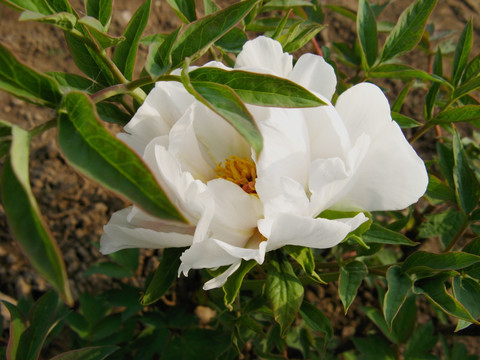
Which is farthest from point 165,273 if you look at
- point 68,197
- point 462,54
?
point 68,197

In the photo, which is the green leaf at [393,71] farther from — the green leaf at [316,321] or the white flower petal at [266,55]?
the green leaf at [316,321]

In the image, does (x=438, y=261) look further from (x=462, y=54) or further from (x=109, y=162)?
(x=109, y=162)

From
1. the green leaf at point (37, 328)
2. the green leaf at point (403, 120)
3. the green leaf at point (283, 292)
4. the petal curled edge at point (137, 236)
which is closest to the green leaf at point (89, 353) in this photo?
the green leaf at point (37, 328)

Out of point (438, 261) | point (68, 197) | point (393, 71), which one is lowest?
point (68, 197)

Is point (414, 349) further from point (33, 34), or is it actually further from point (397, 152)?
point (33, 34)

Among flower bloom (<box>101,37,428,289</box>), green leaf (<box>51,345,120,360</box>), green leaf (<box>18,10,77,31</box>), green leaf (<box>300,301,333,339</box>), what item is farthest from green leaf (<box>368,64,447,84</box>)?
green leaf (<box>51,345,120,360</box>)

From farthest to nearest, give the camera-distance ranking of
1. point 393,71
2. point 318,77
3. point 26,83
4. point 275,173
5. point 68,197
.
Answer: point 68,197 → point 393,71 → point 318,77 → point 275,173 → point 26,83

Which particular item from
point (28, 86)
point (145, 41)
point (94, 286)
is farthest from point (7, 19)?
point (28, 86)

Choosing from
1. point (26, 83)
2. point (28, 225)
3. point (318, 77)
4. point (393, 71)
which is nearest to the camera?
point (28, 225)
